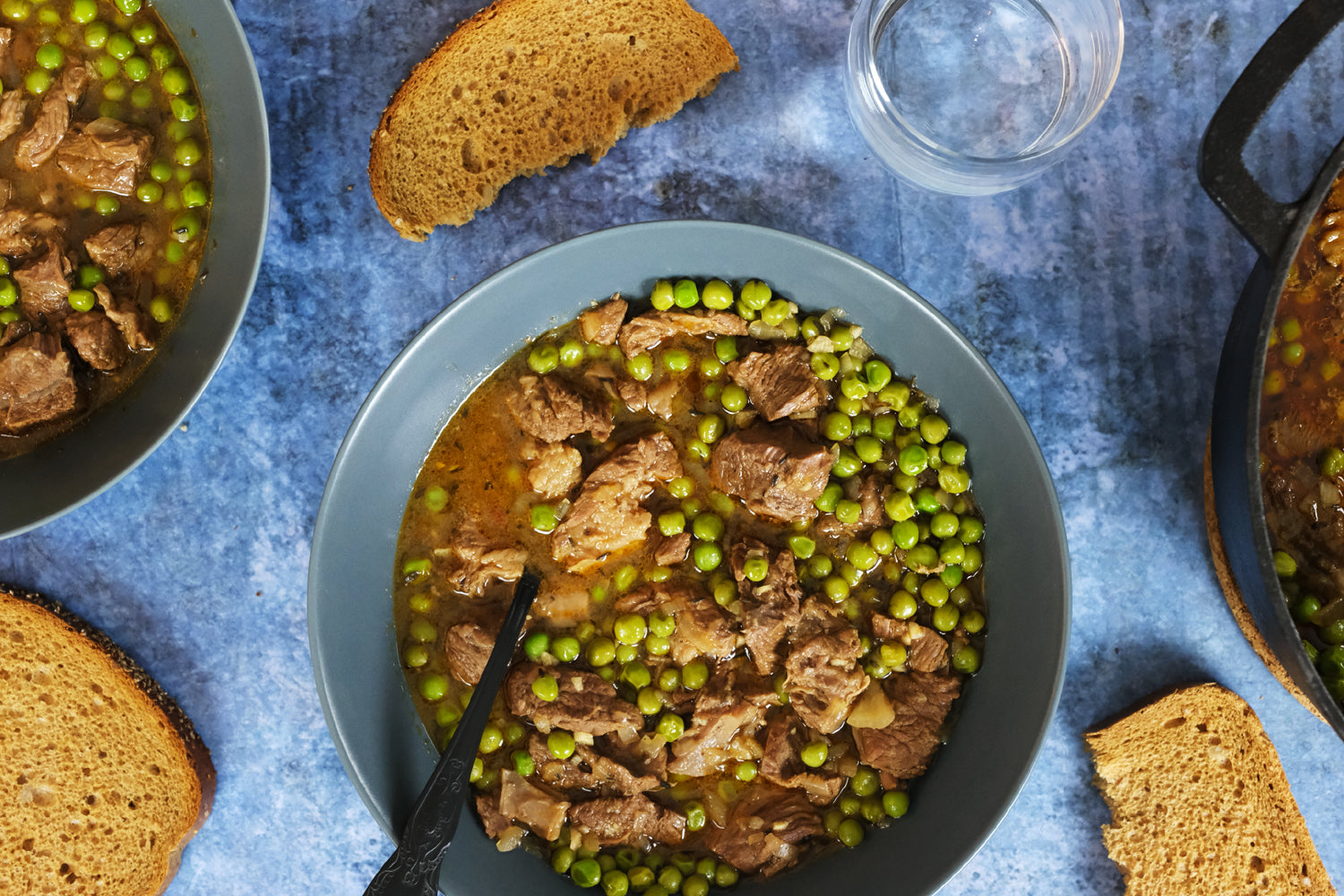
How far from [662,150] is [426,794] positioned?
2523 millimetres

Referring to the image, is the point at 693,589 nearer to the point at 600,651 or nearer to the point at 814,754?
the point at 600,651

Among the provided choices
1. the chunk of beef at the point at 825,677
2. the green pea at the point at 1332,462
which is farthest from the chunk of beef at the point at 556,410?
the green pea at the point at 1332,462

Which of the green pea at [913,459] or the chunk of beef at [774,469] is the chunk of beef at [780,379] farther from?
the green pea at [913,459]

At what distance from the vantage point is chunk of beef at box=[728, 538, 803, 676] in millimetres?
3291

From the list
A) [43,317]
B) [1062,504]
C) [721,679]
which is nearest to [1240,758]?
[1062,504]

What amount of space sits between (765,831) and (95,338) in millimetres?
3074

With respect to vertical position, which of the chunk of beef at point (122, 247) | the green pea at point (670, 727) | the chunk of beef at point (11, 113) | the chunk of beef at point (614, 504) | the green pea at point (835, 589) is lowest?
the green pea at point (670, 727)

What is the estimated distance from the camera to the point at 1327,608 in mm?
3217

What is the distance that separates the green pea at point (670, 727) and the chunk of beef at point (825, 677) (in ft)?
1.37

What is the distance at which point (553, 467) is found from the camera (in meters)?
3.29

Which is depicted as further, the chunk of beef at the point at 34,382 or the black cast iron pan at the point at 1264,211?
the chunk of beef at the point at 34,382

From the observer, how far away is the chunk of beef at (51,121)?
3348 mm

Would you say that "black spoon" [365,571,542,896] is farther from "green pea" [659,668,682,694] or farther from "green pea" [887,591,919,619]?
"green pea" [887,591,919,619]

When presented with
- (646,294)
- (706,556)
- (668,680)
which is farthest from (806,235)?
(668,680)
